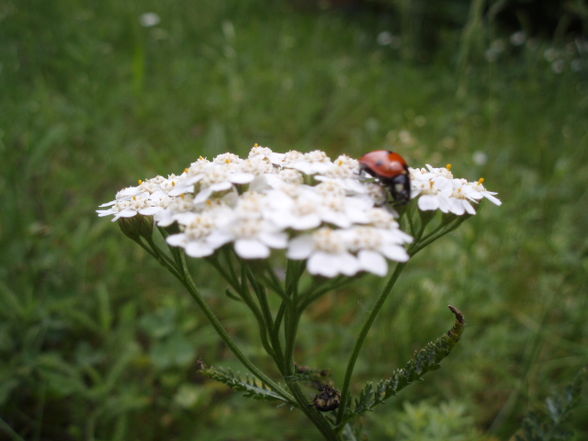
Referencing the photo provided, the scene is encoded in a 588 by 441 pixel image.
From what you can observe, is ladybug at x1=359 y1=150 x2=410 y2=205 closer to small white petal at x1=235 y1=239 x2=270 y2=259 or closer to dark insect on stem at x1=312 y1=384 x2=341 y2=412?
small white petal at x1=235 y1=239 x2=270 y2=259

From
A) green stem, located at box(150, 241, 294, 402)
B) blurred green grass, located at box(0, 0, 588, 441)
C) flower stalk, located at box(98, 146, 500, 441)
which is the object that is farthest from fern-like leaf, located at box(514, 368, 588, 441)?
green stem, located at box(150, 241, 294, 402)

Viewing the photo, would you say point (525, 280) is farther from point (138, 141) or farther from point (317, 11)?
point (317, 11)

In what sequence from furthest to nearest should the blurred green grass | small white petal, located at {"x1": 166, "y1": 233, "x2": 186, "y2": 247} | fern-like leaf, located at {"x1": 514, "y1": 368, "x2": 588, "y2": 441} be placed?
the blurred green grass
fern-like leaf, located at {"x1": 514, "y1": 368, "x2": 588, "y2": 441}
small white petal, located at {"x1": 166, "y1": 233, "x2": 186, "y2": 247}

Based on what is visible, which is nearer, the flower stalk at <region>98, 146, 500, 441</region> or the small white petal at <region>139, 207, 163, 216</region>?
the flower stalk at <region>98, 146, 500, 441</region>

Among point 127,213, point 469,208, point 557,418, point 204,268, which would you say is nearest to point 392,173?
point 469,208

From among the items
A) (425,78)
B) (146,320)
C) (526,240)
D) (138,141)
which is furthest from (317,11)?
(146,320)

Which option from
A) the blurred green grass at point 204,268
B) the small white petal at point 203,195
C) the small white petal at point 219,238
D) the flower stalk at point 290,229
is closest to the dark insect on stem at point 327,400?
the flower stalk at point 290,229

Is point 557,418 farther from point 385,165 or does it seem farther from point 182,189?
point 182,189
